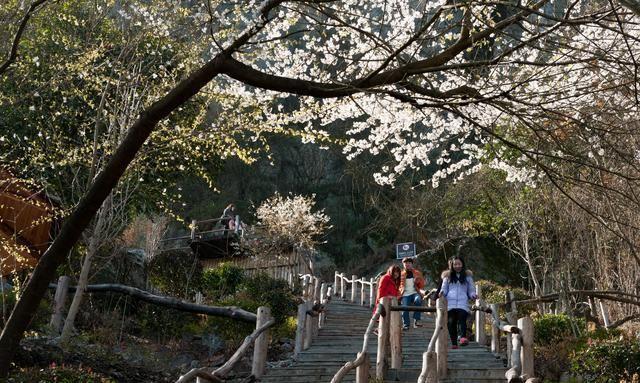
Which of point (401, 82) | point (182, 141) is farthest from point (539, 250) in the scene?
point (401, 82)

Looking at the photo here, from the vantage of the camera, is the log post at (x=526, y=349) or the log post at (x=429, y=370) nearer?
the log post at (x=429, y=370)

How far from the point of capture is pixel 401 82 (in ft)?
22.9

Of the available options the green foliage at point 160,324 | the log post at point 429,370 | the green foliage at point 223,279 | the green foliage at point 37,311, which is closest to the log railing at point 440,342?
the log post at point 429,370

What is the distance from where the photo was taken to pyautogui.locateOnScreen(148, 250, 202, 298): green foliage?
20.3 metres

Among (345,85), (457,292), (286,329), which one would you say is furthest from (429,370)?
(286,329)

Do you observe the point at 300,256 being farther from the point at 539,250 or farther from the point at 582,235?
the point at 582,235

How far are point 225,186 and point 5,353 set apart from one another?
31.7 metres

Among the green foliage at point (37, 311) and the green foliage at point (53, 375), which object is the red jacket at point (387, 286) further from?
the green foliage at point (37, 311)

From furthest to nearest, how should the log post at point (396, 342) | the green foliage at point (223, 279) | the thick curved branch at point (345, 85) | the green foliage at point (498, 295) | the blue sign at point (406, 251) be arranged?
the green foliage at point (223, 279)
the green foliage at point (498, 295)
the blue sign at point (406, 251)
the log post at point (396, 342)
the thick curved branch at point (345, 85)

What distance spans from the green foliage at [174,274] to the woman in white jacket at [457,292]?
31.4 ft

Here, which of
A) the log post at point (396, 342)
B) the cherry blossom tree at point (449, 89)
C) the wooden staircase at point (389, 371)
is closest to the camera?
the cherry blossom tree at point (449, 89)

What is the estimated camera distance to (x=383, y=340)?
36.1 feet

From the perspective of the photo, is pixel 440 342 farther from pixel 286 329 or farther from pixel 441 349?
pixel 286 329

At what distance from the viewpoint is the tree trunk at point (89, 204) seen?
25.8 ft
